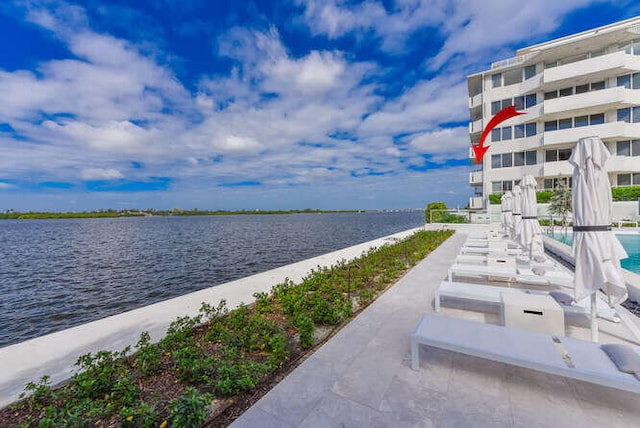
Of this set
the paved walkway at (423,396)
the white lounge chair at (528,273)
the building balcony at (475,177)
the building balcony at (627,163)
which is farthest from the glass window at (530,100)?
the paved walkway at (423,396)

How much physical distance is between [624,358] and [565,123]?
92.9ft

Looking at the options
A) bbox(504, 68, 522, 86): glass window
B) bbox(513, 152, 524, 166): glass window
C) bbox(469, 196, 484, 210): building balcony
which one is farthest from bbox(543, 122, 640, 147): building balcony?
bbox(469, 196, 484, 210): building balcony

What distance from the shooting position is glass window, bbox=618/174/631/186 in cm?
2038

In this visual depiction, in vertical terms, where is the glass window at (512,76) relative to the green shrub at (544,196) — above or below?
above

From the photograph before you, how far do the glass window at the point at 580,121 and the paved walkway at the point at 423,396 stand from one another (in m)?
27.9

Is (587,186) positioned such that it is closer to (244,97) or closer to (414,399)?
(414,399)

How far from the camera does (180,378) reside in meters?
2.89

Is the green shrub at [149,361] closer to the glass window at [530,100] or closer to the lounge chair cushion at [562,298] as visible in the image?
the lounge chair cushion at [562,298]

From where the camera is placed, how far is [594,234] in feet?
10.8

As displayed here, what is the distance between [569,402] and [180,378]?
3.79 m

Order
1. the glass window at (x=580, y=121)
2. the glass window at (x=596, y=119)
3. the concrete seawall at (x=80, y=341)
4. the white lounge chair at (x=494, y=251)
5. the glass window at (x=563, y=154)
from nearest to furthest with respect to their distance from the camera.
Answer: the concrete seawall at (x=80, y=341) < the white lounge chair at (x=494, y=251) < the glass window at (x=596, y=119) < the glass window at (x=580, y=121) < the glass window at (x=563, y=154)

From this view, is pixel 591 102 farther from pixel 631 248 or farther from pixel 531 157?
pixel 631 248

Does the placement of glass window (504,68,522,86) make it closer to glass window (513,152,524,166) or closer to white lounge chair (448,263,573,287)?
glass window (513,152,524,166)

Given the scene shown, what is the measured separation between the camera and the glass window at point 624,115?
798 inches
